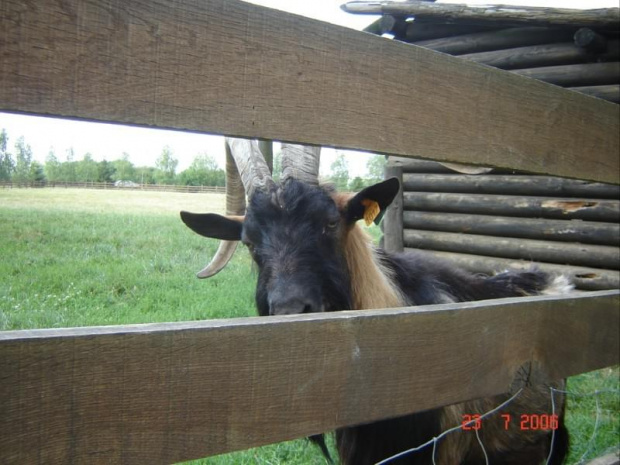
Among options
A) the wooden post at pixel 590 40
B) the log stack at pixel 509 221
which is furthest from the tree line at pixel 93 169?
the wooden post at pixel 590 40

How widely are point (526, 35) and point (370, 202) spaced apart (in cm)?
677

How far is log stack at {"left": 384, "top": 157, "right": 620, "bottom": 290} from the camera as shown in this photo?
26.7 ft

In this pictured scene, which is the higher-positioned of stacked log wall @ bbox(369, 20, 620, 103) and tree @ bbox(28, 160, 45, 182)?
stacked log wall @ bbox(369, 20, 620, 103)

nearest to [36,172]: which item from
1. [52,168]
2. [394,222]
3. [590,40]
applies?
[52,168]

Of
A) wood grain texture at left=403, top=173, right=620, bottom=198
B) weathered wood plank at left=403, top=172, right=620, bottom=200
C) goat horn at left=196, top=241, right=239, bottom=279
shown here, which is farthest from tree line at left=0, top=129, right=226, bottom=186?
weathered wood plank at left=403, top=172, right=620, bottom=200

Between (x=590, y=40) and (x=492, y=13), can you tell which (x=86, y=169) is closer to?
(x=492, y=13)

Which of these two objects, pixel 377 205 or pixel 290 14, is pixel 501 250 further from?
pixel 290 14

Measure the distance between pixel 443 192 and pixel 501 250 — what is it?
1518 millimetres

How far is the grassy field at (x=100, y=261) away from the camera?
5.67 feet

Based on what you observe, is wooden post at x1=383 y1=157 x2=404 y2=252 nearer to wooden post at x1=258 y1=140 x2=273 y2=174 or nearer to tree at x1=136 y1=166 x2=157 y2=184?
wooden post at x1=258 y1=140 x2=273 y2=174

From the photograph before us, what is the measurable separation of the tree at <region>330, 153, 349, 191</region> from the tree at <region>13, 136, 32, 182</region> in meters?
2.29

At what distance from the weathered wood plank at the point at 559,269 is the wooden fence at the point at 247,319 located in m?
5.12

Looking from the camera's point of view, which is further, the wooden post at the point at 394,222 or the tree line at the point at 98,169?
the wooden post at the point at 394,222

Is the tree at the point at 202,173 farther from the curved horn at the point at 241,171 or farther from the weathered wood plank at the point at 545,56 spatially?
the weathered wood plank at the point at 545,56
